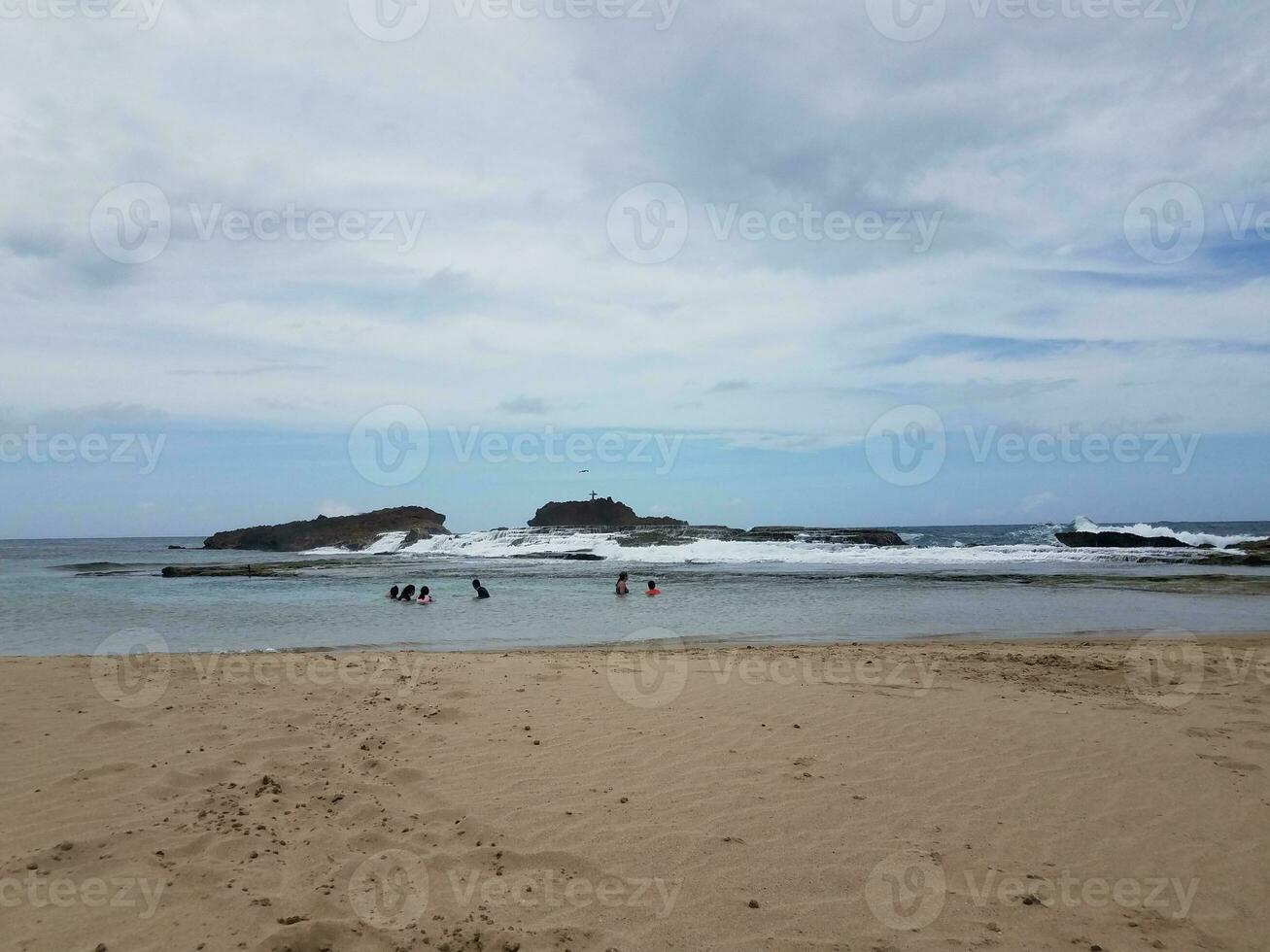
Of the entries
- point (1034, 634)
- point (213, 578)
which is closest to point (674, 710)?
point (1034, 634)

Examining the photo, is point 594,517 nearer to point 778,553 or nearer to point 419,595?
point 778,553

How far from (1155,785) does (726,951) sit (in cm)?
402

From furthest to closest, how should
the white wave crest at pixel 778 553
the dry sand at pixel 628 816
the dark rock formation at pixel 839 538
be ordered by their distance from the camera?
the dark rock formation at pixel 839 538 < the white wave crest at pixel 778 553 < the dry sand at pixel 628 816

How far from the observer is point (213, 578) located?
31797 millimetres

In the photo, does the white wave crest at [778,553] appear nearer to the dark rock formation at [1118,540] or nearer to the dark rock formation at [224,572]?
the dark rock formation at [1118,540]

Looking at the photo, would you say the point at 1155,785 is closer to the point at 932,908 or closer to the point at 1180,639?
the point at 932,908

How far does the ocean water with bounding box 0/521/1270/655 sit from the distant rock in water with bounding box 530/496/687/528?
36.2 meters

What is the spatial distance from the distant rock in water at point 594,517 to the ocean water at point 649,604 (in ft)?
119

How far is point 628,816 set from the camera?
4.93 m

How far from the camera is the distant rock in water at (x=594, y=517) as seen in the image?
74.7 metres

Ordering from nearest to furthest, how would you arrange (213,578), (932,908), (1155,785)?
(932,908)
(1155,785)
(213,578)

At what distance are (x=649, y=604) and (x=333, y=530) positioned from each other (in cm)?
6391

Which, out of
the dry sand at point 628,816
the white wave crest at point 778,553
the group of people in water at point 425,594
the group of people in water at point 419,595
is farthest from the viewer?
the white wave crest at point 778,553

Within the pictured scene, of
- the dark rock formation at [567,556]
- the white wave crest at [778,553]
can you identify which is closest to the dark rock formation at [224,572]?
the dark rock formation at [567,556]
